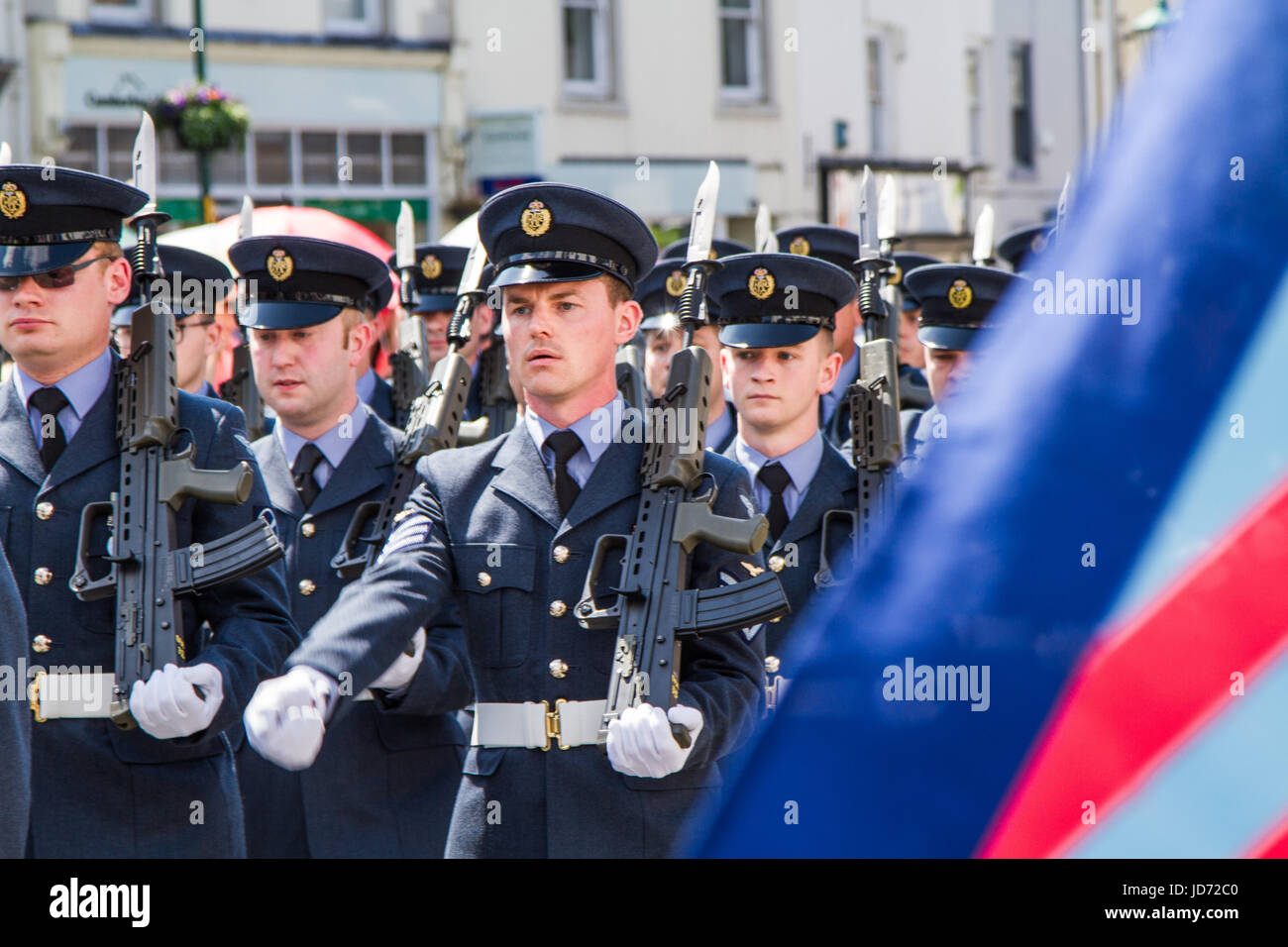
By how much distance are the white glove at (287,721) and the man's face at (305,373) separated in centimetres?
220

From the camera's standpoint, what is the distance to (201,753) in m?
3.90

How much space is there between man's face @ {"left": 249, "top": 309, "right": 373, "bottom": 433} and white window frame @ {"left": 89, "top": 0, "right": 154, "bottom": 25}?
45.8 ft

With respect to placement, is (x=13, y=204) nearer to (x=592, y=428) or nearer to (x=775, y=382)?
(x=592, y=428)

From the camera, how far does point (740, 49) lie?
23453 mm

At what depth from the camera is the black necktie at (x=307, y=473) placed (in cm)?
505

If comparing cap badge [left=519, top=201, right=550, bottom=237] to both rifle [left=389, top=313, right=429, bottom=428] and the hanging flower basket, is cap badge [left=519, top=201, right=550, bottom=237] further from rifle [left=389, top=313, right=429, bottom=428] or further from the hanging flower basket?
the hanging flower basket

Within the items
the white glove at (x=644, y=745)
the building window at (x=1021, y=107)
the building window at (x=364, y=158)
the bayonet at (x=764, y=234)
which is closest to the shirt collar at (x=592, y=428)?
the white glove at (x=644, y=745)

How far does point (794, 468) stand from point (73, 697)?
2.10 meters

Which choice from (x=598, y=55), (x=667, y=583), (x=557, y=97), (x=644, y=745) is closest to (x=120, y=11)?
(x=557, y=97)

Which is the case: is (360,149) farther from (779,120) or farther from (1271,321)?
(1271,321)

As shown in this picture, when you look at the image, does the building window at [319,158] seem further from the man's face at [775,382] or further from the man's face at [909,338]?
the man's face at [775,382]

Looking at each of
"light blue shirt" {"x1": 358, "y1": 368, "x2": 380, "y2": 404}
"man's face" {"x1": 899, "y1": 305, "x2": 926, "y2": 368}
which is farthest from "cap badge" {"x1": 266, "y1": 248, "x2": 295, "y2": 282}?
"man's face" {"x1": 899, "y1": 305, "x2": 926, "y2": 368}

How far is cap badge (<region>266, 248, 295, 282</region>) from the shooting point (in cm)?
532
